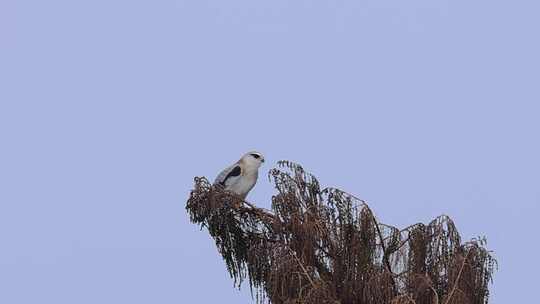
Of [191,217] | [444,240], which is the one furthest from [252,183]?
[444,240]

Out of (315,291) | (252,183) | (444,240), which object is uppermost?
(252,183)

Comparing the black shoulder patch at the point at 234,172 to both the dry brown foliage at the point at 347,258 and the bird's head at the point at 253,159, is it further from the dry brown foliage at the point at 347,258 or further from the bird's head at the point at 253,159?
the dry brown foliage at the point at 347,258

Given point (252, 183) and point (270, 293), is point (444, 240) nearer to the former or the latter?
point (270, 293)

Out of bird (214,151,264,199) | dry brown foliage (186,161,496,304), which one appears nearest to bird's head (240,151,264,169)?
bird (214,151,264,199)

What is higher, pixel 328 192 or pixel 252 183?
pixel 252 183

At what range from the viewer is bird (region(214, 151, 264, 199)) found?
17672 millimetres

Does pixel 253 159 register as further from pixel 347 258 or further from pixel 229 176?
pixel 347 258

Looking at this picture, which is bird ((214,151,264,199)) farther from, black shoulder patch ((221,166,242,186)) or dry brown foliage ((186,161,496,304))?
dry brown foliage ((186,161,496,304))

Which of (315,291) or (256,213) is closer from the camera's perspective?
(315,291)

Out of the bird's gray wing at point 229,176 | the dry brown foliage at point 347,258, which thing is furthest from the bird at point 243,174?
the dry brown foliage at point 347,258

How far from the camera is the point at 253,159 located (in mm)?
18125

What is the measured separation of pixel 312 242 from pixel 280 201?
61cm

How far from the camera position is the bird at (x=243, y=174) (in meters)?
17.7

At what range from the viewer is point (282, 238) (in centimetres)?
1309
